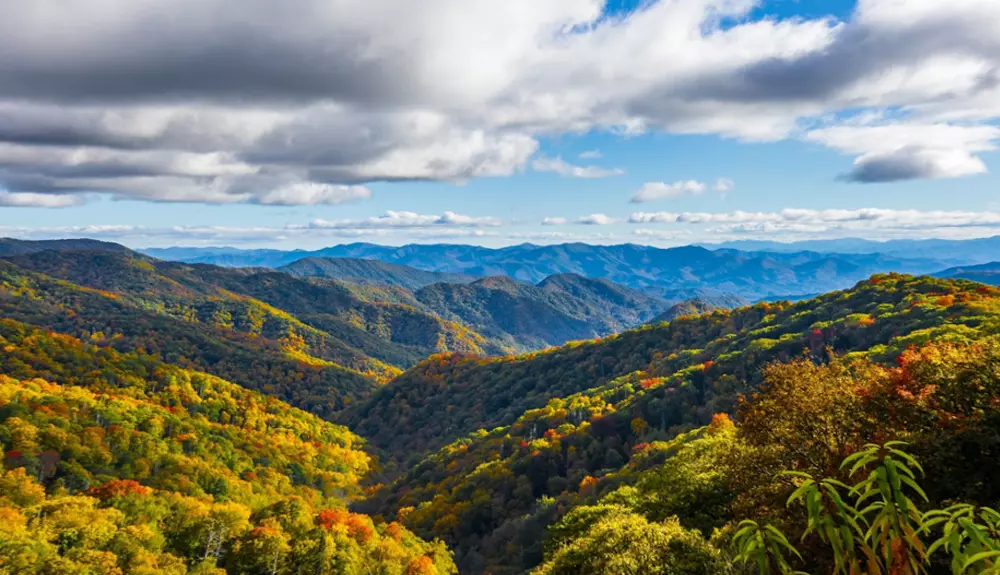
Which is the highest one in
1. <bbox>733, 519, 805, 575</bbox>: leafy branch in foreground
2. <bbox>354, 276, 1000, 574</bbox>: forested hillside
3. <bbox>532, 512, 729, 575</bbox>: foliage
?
<bbox>733, 519, 805, 575</bbox>: leafy branch in foreground

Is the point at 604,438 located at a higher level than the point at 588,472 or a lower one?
higher

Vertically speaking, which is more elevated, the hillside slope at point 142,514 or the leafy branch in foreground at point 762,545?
the leafy branch in foreground at point 762,545

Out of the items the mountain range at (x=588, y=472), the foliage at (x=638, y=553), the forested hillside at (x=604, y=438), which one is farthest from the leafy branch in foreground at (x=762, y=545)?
the forested hillside at (x=604, y=438)

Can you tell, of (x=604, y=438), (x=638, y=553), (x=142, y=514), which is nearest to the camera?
(x=638, y=553)

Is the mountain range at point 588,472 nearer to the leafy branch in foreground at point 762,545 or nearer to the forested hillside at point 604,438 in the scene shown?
the forested hillside at point 604,438

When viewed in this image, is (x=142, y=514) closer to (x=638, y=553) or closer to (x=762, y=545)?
(x=638, y=553)

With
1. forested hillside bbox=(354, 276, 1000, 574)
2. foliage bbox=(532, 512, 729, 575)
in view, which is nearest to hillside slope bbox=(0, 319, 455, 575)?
forested hillside bbox=(354, 276, 1000, 574)

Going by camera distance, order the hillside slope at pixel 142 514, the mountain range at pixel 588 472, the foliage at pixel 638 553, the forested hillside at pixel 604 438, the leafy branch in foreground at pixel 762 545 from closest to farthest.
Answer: the leafy branch in foreground at pixel 762 545, the mountain range at pixel 588 472, the foliage at pixel 638 553, the hillside slope at pixel 142 514, the forested hillside at pixel 604 438

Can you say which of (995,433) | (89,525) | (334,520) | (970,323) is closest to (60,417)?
(89,525)

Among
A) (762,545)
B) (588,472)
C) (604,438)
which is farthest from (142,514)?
(762,545)

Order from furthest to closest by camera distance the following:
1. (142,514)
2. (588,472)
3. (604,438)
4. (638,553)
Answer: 1. (604,438)
2. (588,472)
3. (142,514)
4. (638,553)

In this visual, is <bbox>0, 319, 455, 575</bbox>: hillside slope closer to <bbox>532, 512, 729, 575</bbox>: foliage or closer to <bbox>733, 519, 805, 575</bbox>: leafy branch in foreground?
<bbox>532, 512, 729, 575</bbox>: foliage
